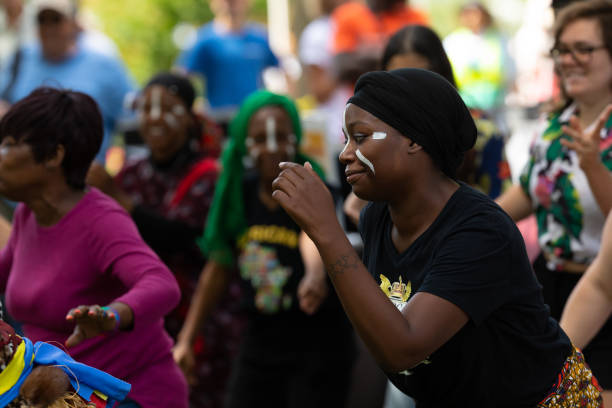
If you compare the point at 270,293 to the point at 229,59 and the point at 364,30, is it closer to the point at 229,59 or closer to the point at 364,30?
the point at 364,30

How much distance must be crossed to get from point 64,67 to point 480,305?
5.73m

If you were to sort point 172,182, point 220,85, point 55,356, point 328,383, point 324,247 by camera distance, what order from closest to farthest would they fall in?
1. point 324,247
2. point 55,356
3. point 328,383
4. point 172,182
5. point 220,85

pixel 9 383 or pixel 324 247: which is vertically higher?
pixel 324 247

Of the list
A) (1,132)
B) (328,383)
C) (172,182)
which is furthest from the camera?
(172,182)

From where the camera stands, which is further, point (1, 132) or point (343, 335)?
point (343, 335)

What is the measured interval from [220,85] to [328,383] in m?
4.06

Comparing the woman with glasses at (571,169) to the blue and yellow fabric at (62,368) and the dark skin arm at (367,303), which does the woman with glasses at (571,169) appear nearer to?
the dark skin arm at (367,303)

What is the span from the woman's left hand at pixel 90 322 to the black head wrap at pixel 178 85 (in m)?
2.88

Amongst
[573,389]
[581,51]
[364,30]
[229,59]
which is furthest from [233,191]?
[229,59]

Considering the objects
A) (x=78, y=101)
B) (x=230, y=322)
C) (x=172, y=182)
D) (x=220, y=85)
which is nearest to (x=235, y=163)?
(x=172, y=182)

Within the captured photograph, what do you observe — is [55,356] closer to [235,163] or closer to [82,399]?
[82,399]

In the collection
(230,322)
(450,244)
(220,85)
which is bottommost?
(230,322)

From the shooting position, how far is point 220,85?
8.58m

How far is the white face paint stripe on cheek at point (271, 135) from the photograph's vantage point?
515 cm
